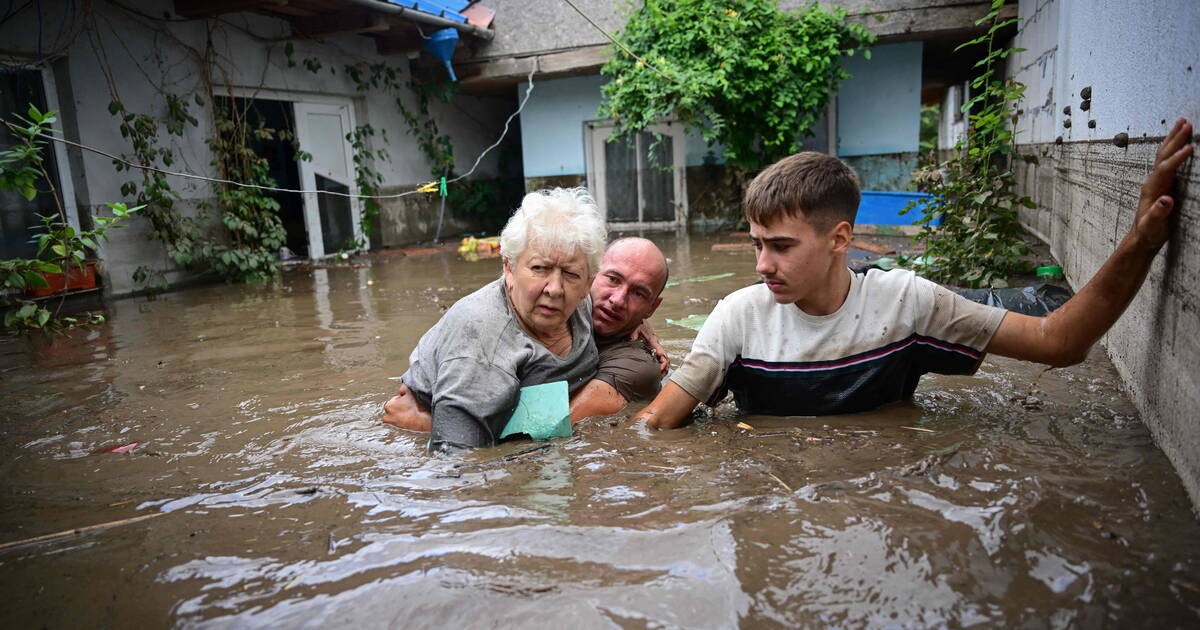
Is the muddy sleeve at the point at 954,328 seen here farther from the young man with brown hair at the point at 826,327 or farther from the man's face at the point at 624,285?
the man's face at the point at 624,285

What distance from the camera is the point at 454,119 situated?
14.8 metres

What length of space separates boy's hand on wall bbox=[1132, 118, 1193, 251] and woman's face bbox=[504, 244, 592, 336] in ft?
5.81

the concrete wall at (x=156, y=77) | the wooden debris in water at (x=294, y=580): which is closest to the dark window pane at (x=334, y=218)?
the concrete wall at (x=156, y=77)

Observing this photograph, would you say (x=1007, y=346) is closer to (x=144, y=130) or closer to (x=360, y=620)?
(x=360, y=620)

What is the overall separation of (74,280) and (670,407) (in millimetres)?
7475

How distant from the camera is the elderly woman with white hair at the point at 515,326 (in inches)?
109

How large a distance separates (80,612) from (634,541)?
4.34 ft

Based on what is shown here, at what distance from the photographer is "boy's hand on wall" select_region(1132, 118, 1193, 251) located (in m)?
1.87

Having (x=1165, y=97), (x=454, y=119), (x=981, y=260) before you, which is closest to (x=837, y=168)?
(x=1165, y=97)

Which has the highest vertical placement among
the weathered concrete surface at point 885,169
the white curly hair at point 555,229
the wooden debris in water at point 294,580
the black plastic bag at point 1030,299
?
the weathered concrete surface at point 885,169

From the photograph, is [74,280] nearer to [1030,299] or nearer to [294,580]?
[294,580]

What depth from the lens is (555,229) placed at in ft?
9.37

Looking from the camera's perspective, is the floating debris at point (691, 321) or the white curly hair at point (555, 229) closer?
the white curly hair at point (555, 229)

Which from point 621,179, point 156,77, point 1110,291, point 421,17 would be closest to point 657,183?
point 621,179
